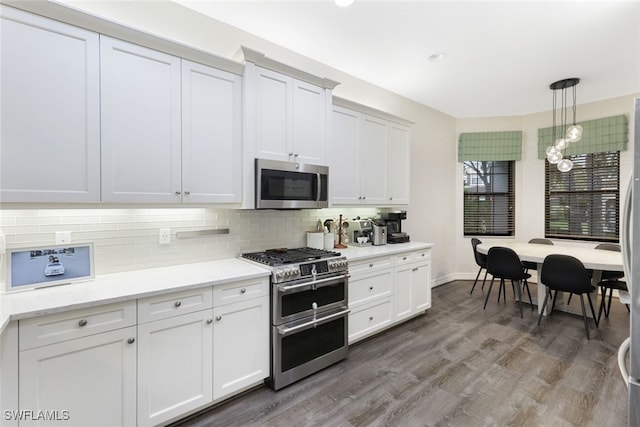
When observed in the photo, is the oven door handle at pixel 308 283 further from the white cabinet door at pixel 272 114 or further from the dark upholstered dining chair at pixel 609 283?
the dark upholstered dining chair at pixel 609 283

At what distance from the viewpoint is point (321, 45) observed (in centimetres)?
305

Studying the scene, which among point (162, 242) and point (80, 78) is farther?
point (162, 242)

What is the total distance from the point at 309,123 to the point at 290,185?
0.63 m

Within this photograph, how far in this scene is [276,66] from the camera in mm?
2486

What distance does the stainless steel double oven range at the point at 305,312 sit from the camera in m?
2.23

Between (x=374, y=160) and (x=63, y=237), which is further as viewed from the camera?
(x=374, y=160)

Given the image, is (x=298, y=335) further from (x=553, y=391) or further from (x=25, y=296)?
(x=553, y=391)

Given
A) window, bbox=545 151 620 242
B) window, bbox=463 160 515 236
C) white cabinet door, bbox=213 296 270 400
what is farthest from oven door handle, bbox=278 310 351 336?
window, bbox=545 151 620 242

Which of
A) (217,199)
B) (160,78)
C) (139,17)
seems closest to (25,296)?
(217,199)

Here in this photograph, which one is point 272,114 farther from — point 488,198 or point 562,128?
point 562,128

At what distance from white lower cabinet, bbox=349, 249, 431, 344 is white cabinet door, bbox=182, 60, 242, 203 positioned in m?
1.38

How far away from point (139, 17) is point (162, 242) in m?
1.70

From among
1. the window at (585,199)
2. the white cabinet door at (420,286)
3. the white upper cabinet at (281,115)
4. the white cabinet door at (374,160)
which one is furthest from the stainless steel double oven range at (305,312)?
the window at (585,199)

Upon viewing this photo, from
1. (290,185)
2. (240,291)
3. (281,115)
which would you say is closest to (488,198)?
A: (290,185)
